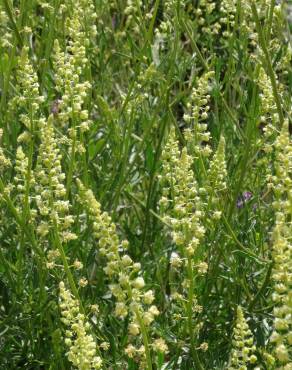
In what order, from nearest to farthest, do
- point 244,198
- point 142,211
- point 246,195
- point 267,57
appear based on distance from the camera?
point 267,57
point 244,198
point 246,195
point 142,211

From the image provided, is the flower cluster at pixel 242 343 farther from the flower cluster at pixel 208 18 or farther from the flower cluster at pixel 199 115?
the flower cluster at pixel 208 18

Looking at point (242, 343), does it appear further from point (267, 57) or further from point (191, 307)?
point (267, 57)

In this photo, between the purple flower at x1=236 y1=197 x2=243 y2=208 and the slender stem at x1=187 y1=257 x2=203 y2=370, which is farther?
the purple flower at x1=236 y1=197 x2=243 y2=208

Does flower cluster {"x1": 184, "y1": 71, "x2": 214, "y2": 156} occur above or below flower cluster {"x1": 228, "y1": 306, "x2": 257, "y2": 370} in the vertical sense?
above

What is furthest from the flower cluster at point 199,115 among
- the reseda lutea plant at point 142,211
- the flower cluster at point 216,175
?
the flower cluster at point 216,175

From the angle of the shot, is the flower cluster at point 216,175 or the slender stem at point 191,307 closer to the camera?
the slender stem at point 191,307

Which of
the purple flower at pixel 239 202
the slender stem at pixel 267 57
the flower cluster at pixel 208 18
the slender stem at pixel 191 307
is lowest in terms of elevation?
the slender stem at pixel 191 307

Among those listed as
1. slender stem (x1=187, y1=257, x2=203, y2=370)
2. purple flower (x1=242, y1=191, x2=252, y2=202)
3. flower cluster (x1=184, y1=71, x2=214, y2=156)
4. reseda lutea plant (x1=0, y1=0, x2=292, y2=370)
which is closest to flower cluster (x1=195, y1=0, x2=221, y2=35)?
reseda lutea plant (x1=0, y1=0, x2=292, y2=370)

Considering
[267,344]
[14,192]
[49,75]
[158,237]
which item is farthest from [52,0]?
[267,344]

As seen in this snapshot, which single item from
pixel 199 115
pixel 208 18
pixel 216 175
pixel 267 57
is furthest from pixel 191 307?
pixel 208 18

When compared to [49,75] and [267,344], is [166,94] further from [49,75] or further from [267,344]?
[267,344]

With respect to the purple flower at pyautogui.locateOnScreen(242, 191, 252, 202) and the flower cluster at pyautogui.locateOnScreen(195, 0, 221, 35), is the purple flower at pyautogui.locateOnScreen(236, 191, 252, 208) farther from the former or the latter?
the flower cluster at pyautogui.locateOnScreen(195, 0, 221, 35)

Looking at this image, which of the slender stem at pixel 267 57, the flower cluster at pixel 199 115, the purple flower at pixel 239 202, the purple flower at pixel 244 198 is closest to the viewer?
the slender stem at pixel 267 57

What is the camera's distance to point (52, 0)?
368 cm
